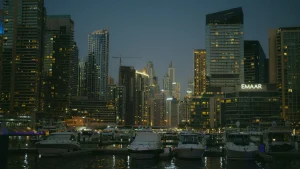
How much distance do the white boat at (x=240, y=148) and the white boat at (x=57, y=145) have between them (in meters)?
19.1

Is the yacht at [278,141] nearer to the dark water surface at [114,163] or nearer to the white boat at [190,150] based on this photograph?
the dark water surface at [114,163]

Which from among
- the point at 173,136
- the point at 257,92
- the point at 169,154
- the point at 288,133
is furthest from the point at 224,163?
the point at 257,92

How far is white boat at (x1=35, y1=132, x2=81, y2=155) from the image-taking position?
1870 inches

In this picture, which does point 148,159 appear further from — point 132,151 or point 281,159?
point 281,159

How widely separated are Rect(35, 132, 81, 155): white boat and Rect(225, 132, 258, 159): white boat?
19.1 metres

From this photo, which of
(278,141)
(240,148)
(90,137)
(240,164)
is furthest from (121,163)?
(90,137)

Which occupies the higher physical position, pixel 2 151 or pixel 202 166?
pixel 2 151

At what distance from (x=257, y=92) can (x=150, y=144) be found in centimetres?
12574

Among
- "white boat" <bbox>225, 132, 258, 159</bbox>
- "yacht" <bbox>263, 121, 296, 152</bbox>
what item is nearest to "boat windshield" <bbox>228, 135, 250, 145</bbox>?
"white boat" <bbox>225, 132, 258, 159</bbox>

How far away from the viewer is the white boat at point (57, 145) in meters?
47.5

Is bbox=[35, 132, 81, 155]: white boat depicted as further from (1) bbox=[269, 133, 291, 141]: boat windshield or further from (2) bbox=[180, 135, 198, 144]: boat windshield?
(1) bbox=[269, 133, 291, 141]: boat windshield

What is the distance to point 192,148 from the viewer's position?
44.1 meters

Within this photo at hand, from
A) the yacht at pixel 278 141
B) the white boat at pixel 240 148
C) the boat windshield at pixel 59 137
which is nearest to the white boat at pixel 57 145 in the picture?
the boat windshield at pixel 59 137

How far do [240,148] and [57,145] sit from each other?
21.4m
